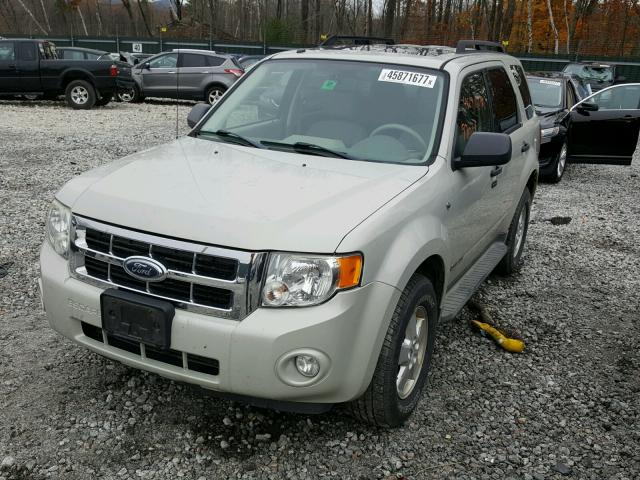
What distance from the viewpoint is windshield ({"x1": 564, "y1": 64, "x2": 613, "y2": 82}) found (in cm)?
2106

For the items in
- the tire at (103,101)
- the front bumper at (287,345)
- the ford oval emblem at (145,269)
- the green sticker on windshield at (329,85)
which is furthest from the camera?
the tire at (103,101)

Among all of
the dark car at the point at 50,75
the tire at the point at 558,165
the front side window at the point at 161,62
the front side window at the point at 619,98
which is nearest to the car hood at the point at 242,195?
the tire at the point at 558,165

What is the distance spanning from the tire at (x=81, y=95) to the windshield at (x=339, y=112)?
45.8 ft

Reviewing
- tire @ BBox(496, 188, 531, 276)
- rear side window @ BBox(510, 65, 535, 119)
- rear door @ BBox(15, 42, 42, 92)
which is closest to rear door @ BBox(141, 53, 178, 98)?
rear door @ BBox(15, 42, 42, 92)

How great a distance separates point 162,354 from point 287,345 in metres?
0.61

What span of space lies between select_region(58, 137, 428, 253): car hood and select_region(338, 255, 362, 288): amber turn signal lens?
86 mm

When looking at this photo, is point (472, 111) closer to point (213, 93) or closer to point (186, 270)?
point (186, 270)

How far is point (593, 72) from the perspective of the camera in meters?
→ 21.3

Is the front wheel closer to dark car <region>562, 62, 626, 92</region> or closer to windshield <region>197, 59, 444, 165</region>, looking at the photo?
dark car <region>562, 62, 626, 92</region>

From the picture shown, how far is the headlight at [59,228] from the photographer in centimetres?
300

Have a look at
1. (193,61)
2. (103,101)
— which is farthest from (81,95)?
(193,61)

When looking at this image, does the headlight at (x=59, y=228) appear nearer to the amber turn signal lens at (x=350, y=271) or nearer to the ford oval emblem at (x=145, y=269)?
the ford oval emblem at (x=145, y=269)

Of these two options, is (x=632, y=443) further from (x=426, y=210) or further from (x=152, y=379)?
(x=152, y=379)

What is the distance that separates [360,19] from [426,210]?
63898mm
